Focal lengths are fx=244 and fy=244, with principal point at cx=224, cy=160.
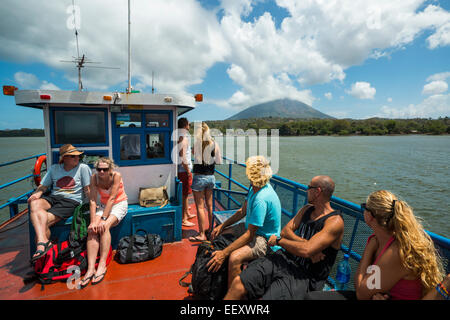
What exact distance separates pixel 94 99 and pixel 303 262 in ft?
10.8

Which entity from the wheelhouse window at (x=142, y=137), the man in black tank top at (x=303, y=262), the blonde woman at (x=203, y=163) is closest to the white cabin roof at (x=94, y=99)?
the wheelhouse window at (x=142, y=137)

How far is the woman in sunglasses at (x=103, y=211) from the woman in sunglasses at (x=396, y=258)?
2.72 m

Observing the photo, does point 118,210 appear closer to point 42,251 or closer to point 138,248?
point 138,248

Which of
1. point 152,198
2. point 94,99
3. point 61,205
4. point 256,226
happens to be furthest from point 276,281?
point 94,99

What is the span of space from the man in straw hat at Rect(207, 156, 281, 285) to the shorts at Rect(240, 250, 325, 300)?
15cm

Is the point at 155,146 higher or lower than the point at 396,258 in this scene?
higher

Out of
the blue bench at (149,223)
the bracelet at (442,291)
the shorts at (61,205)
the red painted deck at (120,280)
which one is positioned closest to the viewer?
the bracelet at (442,291)

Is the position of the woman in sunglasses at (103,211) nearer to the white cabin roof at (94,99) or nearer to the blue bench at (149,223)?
the blue bench at (149,223)

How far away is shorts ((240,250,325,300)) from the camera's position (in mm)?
1828

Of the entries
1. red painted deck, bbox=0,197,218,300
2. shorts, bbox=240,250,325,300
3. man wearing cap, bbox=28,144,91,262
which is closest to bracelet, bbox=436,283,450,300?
shorts, bbox=240,250,325,300

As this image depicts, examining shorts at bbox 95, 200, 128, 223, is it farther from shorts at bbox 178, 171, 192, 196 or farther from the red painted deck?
shorts at bbox 178, 171, 192, 196

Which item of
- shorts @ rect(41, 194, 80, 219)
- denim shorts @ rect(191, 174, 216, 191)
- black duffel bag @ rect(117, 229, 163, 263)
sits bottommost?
black duffel bag @ rect(117, 229, 163, 263)

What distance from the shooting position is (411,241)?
4.74 ft

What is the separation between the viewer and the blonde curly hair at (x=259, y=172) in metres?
2.28
